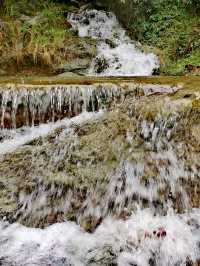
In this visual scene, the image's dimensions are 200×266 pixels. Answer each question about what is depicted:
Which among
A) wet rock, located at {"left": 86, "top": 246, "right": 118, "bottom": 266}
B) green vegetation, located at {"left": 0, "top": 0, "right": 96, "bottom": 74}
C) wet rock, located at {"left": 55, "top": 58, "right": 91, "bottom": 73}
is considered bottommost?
wet rock, located at {"left": 86, "top": 246, "right": 118, "bottom": 266}

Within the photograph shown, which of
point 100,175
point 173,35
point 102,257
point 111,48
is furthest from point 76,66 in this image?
point 102,257

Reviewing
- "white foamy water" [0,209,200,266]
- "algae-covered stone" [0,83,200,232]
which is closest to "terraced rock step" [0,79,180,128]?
"algae-covered stone" [0,83,200,232]

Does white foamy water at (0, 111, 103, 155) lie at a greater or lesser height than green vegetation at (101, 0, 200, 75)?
lesser

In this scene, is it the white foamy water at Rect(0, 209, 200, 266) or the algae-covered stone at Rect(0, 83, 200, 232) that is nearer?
the white foamy water at Rect(0, 209, 200, 266)

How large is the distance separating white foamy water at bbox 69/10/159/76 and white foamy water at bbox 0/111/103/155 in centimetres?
351

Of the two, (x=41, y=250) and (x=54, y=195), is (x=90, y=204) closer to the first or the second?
(x=54, y=195)

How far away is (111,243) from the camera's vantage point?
14.4ft

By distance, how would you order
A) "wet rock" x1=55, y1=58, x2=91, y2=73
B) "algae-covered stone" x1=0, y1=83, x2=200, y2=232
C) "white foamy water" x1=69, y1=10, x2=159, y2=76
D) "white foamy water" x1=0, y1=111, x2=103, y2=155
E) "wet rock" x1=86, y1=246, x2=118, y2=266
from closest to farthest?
1. "wet rock" x1=86, y1=246, x2=118, y2=266
2. "algae-covered stone" x1=0, y1=83, x2=200, y2=232
3. "white foamy water" x1=0, y1=111, x2=103, y2=155
4. "wet rock" x1=55, y1=58, x2=91, y2=73
5. "white foamy water" x1=69, y1=10, x2=159, y2=76

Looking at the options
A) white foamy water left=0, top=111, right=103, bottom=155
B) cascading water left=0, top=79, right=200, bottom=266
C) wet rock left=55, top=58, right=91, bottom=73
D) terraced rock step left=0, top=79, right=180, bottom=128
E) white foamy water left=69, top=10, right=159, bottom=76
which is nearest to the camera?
cascading water left=0, top=79, right=200, bottom=266

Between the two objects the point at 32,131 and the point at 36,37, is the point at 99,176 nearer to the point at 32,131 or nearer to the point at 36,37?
the point at 32,131

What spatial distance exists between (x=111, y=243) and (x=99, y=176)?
0.99 metres

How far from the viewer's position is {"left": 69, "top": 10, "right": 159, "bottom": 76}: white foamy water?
1019 cm

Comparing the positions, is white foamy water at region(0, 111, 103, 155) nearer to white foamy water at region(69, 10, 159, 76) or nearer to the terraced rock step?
the terraced rock step

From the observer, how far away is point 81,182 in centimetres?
515
